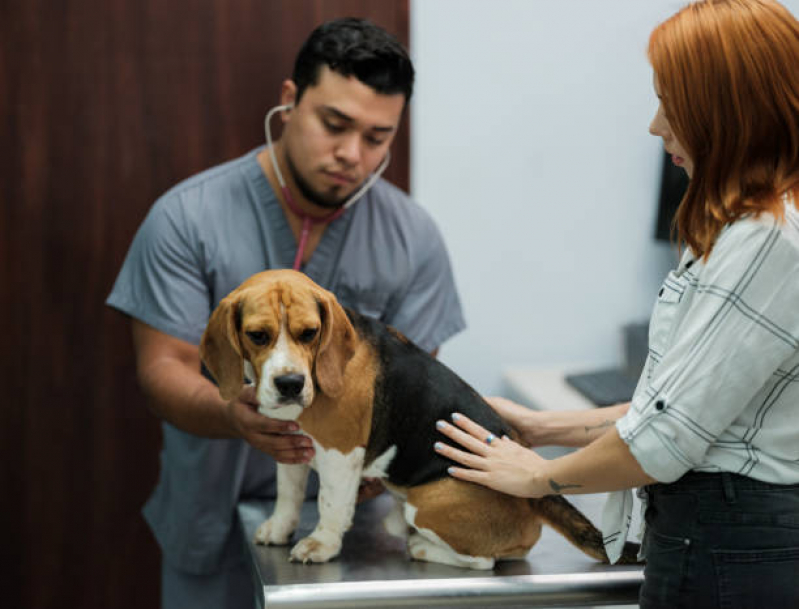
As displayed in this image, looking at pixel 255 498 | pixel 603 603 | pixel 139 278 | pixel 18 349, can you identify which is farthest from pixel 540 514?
pixel 18 349

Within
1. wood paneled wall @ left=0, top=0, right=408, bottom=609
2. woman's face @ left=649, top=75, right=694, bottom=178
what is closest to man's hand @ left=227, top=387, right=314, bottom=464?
woman's face @ left=649, top=75, right=694, bottom=178

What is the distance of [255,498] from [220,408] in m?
0.36

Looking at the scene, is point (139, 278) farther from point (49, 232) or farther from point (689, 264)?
point (689, 264)

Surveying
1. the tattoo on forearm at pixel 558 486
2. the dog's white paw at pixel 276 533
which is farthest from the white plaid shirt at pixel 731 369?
the dog's white paw at pixel 276 533

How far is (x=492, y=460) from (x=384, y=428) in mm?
148

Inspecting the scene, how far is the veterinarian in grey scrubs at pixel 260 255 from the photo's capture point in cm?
142

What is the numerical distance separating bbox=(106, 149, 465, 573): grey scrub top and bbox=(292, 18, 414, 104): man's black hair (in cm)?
21

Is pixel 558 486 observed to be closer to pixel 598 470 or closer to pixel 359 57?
pixel 598 470

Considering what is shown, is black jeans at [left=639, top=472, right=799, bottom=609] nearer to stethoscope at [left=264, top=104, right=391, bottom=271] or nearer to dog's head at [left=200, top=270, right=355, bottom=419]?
dog's head at [left=200, top=270, right=355, bottom=419]

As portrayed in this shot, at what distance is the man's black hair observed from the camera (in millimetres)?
1413

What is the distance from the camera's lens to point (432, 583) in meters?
1.07

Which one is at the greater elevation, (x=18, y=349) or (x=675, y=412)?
(x=675, y=412)

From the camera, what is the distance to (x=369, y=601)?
3.44 ft

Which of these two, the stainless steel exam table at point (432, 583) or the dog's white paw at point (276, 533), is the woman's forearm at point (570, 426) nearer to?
the stainless steel exam table at point (432, 583)
